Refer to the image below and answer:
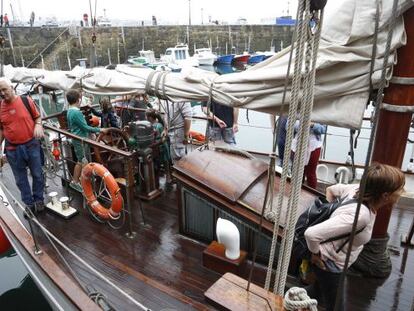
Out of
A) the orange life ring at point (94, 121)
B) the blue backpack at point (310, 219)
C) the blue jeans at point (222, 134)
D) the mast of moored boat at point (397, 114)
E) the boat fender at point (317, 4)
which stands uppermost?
the boat fender at point (317, 4)

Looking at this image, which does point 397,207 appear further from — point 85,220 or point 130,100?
point 130,100

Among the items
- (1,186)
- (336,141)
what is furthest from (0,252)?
(336,141)

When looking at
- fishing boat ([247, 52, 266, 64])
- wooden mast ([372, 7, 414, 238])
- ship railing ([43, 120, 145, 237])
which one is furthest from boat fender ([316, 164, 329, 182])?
fishing boat ([247, 52, 266, 64])

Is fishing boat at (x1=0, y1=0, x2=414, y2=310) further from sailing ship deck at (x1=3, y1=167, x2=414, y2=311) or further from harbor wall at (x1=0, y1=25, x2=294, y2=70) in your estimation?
harbor wall at (x1=0, y1=25, x2=294, y2=70)

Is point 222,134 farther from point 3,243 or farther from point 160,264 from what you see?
point 3,243

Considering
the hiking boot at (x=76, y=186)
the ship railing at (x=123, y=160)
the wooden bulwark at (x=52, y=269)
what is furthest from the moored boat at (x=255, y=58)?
the wooden bulwark at (x=52, y=269)

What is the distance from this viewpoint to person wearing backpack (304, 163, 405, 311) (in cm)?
187

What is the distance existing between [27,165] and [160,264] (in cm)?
213

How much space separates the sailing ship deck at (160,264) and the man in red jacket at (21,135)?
507mm

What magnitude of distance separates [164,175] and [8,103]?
7.36 feet

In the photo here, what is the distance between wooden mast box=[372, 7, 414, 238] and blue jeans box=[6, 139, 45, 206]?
366 centimetres

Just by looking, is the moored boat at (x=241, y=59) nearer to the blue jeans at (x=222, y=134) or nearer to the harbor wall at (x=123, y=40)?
the harbor wall at (x=123, y=40)

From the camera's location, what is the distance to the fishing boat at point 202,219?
2.43 m

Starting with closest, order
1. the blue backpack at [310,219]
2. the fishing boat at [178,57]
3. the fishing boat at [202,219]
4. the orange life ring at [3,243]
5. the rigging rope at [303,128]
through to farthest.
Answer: the rigging rope at [303,128], the blue backpack at [310,219], the fishing boat at [202,219], the orange life ring at [3,243], the fishing boat at [178,57]
